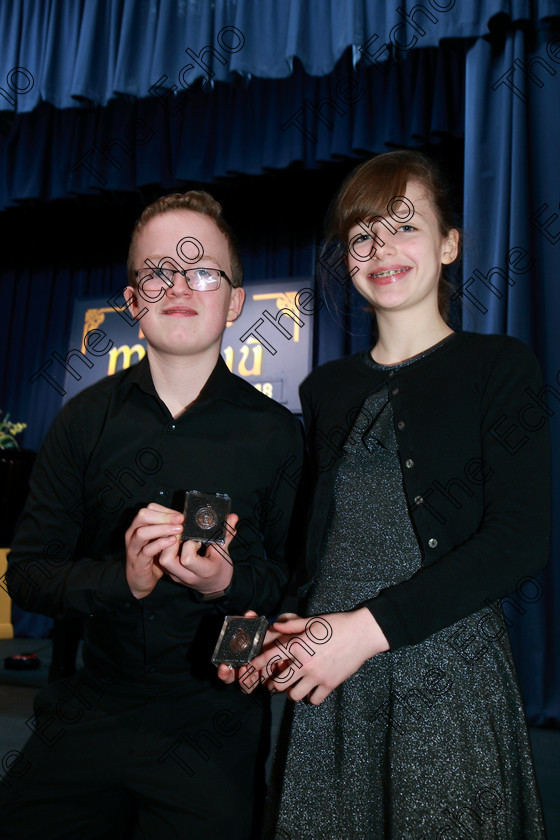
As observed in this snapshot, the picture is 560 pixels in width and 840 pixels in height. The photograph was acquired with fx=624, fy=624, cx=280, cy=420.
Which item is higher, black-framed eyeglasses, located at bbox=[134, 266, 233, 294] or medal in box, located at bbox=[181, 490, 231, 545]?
black-framed eyeglasses, located at bbox=[134, 266, 233, 294]

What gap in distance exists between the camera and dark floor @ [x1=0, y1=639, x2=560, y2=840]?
6.82ft

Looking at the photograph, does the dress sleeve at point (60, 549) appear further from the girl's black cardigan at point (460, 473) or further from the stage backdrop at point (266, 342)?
the stage backdrop at point (266, 342)

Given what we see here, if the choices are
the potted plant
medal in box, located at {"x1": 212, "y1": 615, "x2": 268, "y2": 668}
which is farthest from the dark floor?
medal in box, located at {"x1": 212, "y1": 615, "x2": 268, "y2": 668}

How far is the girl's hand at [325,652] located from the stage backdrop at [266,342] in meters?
3.77

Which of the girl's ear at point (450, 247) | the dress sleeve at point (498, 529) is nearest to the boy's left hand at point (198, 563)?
the dress sleeve at point (498, 529)

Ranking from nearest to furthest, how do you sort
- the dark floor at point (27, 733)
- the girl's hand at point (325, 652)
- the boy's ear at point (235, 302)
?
1. the girl's hand at point (325, 652)
2. the boy's ear at point (235, 302)
3. the dark floor at point (27, 733)

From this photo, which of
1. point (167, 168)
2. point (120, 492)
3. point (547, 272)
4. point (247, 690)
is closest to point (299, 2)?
point (167, 168)

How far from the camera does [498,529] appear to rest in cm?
90

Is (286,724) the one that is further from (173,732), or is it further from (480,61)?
(480,61)

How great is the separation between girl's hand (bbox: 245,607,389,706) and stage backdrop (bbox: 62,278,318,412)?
148 inches

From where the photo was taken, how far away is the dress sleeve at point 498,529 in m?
0.86

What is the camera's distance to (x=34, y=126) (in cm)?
436

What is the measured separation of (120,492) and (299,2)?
3185 millimetres

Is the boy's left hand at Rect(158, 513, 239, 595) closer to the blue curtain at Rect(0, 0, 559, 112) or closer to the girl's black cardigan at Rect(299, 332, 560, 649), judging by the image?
the girl's black cardigan at Rect(299, 332, 560, 649)
